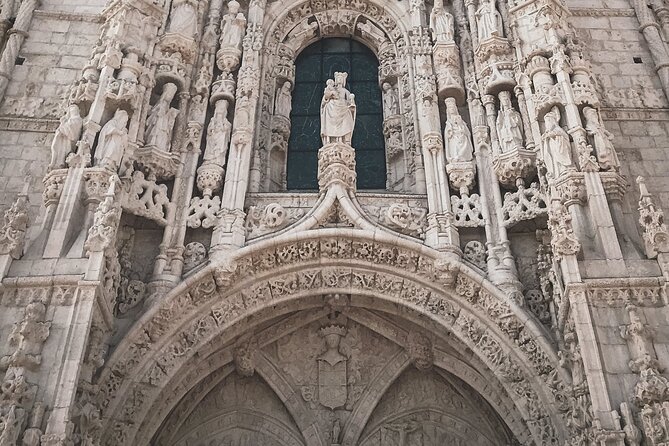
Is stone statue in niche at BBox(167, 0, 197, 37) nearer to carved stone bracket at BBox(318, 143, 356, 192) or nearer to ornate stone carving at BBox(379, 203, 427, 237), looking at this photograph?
carved stone bracket at BBox(318, 143, 356, 192)

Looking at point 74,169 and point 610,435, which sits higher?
point 74,169

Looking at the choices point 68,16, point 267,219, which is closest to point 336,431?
point 267,219

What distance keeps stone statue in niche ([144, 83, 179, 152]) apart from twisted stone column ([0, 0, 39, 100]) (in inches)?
101

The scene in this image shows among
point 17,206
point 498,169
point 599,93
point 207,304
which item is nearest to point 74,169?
point 17,206

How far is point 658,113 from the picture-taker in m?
11.7

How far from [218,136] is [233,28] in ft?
7.23

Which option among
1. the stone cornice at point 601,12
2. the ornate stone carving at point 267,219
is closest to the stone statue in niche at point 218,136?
the ornate stone carving at point 267,219

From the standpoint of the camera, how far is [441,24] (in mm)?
12125

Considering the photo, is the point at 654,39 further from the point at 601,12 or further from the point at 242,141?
the point at 242,141

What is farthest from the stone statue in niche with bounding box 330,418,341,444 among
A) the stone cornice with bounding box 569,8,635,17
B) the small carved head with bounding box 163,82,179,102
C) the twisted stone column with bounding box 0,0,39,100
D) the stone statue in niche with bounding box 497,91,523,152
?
the stone cornice with bounding box 569,8,635,17

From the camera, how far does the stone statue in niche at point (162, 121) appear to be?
10.6 metres

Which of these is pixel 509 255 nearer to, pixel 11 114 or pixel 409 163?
pixel 409 163

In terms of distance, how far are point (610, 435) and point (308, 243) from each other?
Answer: 14.2 ft

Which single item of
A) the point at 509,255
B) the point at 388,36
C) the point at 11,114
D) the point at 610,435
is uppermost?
the point at 388,36
